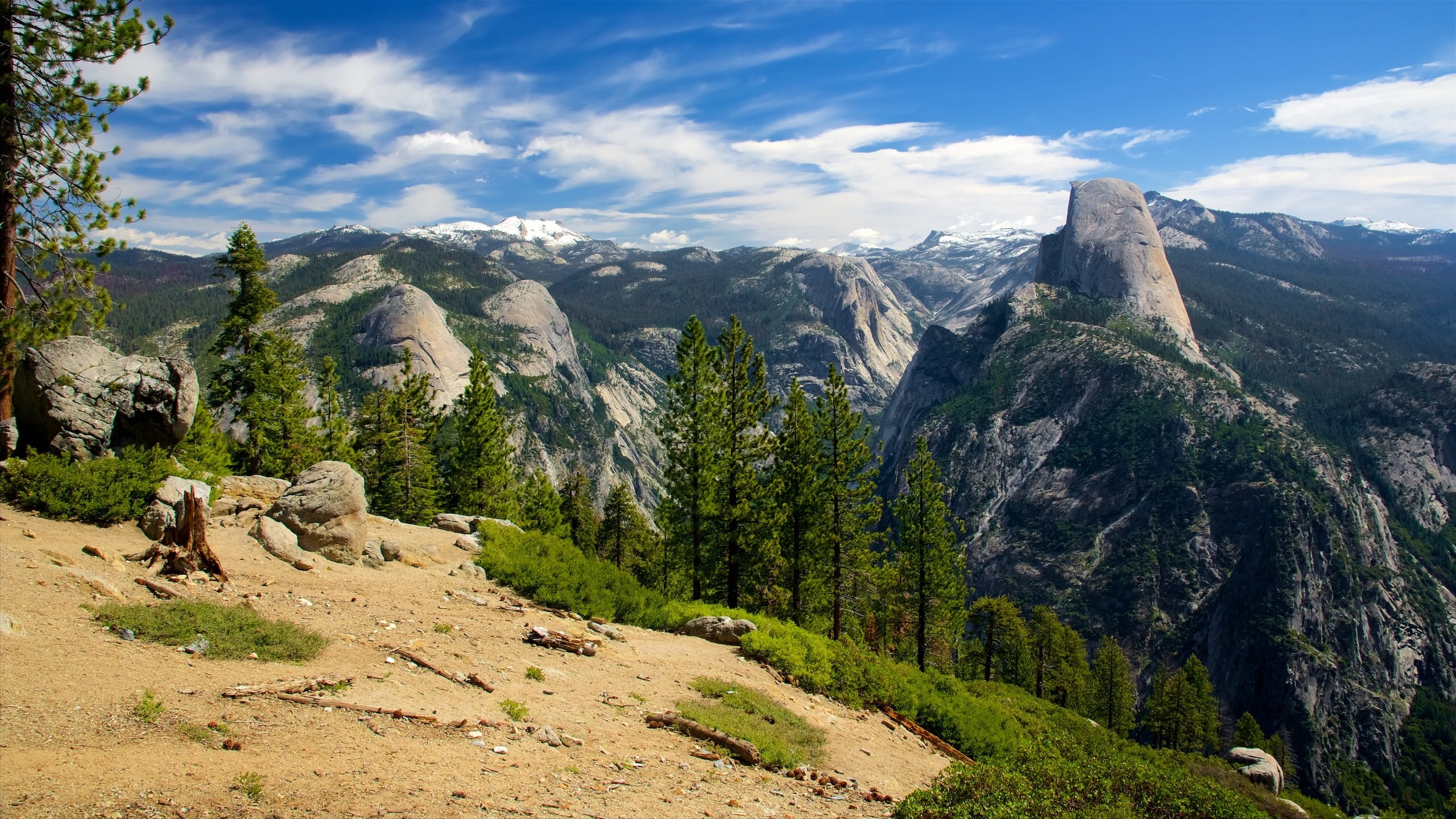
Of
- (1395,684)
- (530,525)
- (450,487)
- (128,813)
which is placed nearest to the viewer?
(128,813)

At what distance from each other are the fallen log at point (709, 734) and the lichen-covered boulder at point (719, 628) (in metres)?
7.02

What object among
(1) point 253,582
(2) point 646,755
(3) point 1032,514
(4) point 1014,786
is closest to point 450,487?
(1) point 253,582

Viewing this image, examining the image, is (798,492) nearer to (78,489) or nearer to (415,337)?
(78,489)

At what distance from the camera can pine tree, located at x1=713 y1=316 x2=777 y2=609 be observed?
2872 centimetres

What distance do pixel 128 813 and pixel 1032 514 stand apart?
Answer: 166819 mm

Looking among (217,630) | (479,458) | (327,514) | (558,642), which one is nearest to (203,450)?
(479,458)

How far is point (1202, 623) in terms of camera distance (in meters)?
120

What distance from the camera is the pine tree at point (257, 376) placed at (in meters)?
33.0

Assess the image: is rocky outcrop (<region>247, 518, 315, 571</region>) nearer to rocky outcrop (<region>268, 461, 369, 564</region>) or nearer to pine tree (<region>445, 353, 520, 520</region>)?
rocky outcrop (<region>268, 461, 369, 564</region>)

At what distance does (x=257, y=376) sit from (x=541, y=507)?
20.7 m

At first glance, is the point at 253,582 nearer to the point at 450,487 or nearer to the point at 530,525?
the point at 450,487

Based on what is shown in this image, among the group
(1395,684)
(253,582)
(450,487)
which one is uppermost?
(253,582)

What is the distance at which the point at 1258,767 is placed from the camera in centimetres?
4156

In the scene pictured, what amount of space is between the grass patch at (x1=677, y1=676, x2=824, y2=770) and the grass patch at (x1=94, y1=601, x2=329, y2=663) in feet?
21.9
